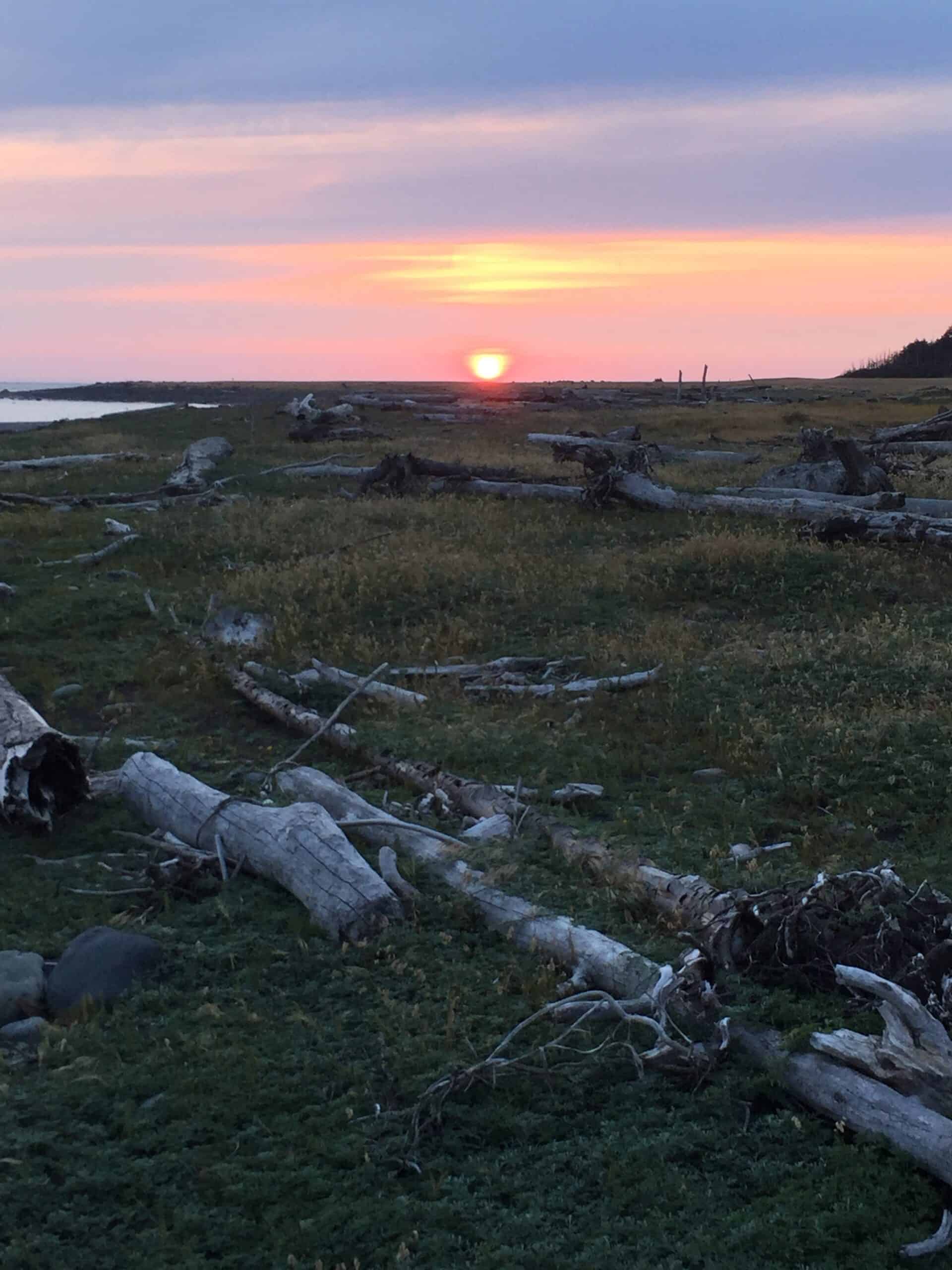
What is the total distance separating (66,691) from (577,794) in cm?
644

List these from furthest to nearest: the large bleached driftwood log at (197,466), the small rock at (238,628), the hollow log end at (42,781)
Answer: the large bleached driftwood log at (197,466) < the small rock at (238,628) < the hollow log end at (42,781)

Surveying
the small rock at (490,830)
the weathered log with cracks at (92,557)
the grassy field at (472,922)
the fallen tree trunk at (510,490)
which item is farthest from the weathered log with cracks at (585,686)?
the fallen tree trunk at (510,490)

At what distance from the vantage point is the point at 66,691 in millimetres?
12609

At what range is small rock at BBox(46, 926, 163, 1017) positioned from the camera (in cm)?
628

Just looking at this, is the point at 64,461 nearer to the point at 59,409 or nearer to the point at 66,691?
the point at 66,691

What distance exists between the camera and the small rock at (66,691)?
12523mm

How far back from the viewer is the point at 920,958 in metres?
5.39

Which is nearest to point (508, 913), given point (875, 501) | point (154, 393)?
point (875, 501)

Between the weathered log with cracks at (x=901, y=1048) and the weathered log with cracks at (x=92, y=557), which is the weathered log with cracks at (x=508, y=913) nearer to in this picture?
the weathered log with cracks at (x=901, y=1048)

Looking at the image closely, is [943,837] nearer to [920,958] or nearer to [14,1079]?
[920,958]

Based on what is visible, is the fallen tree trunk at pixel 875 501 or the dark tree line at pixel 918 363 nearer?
the fallen tree trunk at pixel 875 501

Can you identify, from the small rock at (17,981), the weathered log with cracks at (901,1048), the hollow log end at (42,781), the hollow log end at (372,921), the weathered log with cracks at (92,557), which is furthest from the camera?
the weathered log with cracks at (92,557)

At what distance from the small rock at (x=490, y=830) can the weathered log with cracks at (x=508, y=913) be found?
350 millimetres

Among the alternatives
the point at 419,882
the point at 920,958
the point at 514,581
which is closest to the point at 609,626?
the point at 514,581
